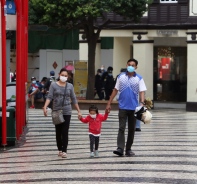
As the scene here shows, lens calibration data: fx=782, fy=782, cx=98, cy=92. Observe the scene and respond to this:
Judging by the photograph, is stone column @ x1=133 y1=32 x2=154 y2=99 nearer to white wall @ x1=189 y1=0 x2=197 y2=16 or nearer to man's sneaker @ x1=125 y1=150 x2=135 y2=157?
white wall @ x1=189 y1=0 x2=197 y2=16

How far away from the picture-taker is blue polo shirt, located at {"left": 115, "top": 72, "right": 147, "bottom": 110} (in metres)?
14.5

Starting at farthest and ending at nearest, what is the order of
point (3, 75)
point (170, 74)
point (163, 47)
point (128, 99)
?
1. point (170, 74)
2. point (163, 47)
3. point (3, 75)
4. point (128, 99)

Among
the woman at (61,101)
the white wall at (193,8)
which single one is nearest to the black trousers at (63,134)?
the woman at (61,101)

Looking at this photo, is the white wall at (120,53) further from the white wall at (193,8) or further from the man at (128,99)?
the man at (128,99)

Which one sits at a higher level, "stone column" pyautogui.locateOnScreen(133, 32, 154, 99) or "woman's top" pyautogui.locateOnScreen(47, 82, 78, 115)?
"stone column" pyautogui.locateOnScreen(133, 32, 154, 99)

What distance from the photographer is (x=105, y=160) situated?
14000mm

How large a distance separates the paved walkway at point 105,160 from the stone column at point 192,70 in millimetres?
11705

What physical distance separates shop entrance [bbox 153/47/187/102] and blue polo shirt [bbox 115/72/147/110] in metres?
22.9

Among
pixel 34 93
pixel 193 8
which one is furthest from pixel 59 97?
pixel 193 8

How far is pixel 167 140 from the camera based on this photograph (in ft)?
59.2

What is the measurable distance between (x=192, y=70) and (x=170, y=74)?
14.6 feet

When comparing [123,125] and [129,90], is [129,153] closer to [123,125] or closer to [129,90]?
[123,125]

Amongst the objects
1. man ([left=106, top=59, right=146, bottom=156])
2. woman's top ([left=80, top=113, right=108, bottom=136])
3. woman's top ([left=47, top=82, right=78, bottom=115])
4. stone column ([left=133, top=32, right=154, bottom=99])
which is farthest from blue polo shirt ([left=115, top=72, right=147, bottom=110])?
stone column ([left=133, top=32, right=154, bottom=99])

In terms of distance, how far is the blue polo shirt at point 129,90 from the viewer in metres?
14.5
